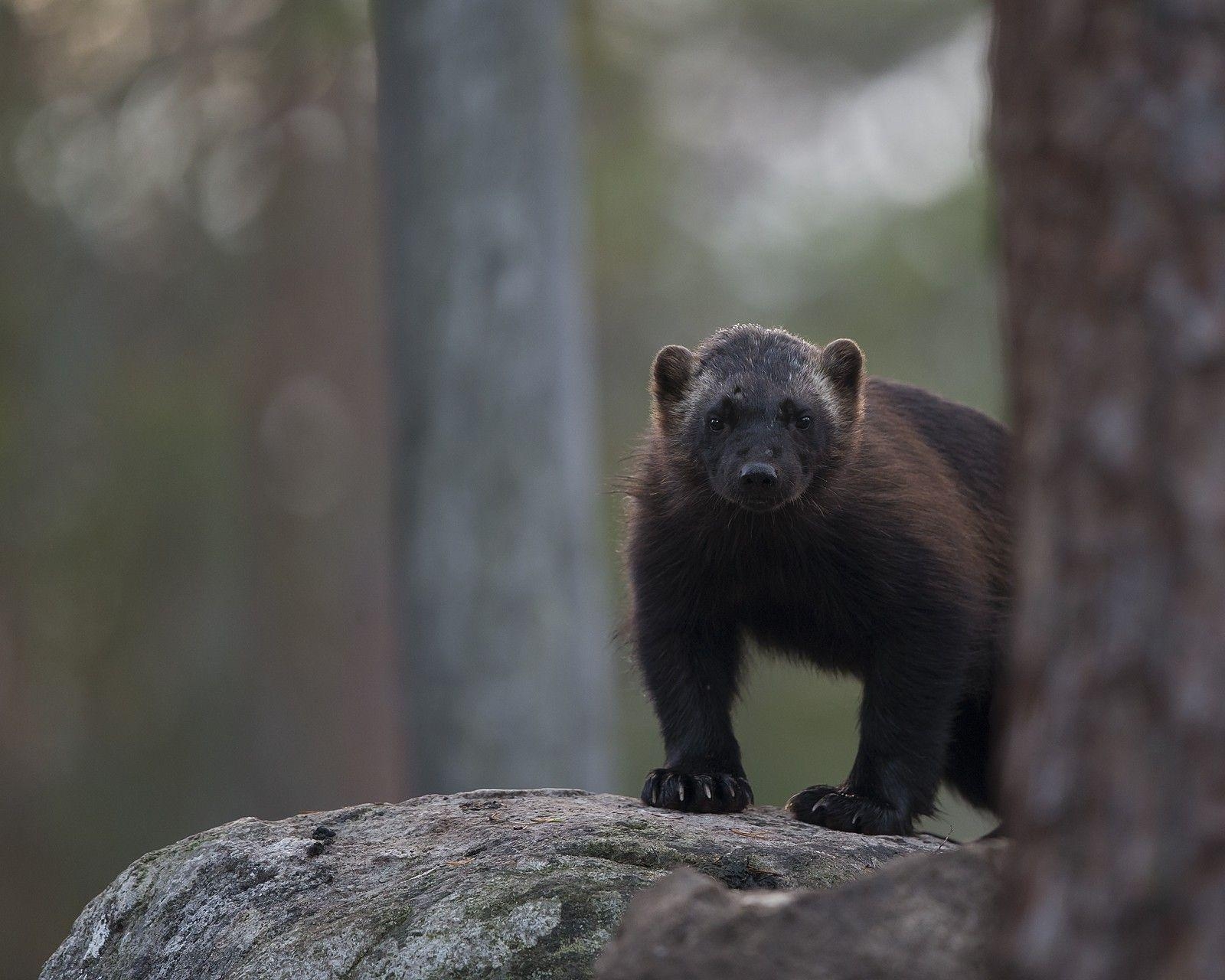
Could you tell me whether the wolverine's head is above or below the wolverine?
above

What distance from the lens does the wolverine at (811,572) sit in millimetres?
4332

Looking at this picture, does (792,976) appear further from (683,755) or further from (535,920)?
(683,755)

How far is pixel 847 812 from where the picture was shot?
164 inches

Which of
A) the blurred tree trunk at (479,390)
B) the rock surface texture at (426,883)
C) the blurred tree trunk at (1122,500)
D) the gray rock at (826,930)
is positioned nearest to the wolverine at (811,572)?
the rock surface texture at (426,883)

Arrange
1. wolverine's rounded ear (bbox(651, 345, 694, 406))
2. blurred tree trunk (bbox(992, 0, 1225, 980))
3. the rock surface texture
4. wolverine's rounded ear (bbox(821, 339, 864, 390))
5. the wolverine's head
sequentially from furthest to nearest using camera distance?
wolverine's rounded ear (bbox(651, 345, 694, 406))
wolverine's rounded ear (bbox(821, 339, 864, 390))
the wolverine's head
the rock surface texture
blurred tree trunk (bbox(992, 0, 1225, 980))

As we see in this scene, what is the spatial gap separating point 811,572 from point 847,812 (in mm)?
801

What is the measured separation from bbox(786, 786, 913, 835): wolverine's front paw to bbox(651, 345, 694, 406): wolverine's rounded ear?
157cm

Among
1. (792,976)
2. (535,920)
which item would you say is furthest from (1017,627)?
(535,920)

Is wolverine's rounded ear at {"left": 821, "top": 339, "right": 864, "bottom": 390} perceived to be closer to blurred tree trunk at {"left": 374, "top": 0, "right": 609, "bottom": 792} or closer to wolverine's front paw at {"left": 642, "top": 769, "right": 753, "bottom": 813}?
wolverine's front paw at {"left": 642, "top": 769, "right": 753, "bottom": 813}

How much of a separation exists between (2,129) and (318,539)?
635 cm

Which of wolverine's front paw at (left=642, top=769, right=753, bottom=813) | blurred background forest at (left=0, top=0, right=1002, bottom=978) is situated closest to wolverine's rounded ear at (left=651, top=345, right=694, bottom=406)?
wolverine's front paw at (left=642, top=769, right=753, bottom=813)

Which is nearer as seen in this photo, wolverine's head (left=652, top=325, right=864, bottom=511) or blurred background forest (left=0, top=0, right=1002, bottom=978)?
wolverine's head (left=652, top=325, right=864, bottom=511)

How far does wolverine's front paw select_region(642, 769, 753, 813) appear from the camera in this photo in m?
4.14

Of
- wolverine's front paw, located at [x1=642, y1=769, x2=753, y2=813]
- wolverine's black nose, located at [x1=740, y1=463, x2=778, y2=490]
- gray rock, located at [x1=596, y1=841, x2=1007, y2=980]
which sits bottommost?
wolverine's front paw, located at [x1=642, y1=769, x2=753, y2=813]
